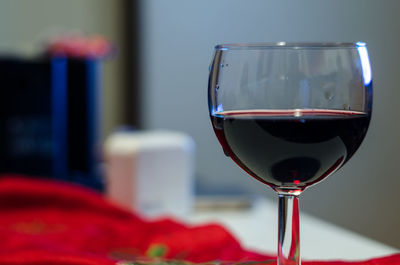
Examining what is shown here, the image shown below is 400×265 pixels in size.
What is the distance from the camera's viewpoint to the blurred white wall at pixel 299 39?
1190mm

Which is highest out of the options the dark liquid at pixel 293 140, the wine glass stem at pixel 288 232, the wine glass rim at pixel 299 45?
the wine glass rim at pixel 299 45

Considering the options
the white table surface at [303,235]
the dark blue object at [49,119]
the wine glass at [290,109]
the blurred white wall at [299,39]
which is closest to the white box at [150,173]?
the white table surface at [303,235]

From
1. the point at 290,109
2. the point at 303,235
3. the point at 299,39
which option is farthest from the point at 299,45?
the point at 299,39

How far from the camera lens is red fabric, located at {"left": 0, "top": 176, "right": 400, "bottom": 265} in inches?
29.5

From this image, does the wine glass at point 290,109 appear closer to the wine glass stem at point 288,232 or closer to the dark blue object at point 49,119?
the wine glass stem at point 288,232

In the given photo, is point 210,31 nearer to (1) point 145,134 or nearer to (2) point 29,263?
(1) point 145,134

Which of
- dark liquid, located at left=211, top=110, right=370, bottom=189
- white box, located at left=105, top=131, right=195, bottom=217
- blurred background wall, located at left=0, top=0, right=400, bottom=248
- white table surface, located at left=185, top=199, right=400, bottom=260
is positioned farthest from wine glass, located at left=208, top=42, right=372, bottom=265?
white box, located at left=105, top=131, right=195, bottom=217

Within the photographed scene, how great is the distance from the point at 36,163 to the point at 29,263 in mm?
1453

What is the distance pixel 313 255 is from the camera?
2.58 ft

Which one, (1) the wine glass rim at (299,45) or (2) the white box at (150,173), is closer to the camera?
(1) the wine glass rim at (299,45)

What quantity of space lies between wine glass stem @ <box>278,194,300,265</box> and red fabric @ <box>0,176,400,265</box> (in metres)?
0.11

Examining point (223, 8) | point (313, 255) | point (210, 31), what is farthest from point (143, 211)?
point (210, 31)

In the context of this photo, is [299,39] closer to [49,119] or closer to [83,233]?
[83,233]

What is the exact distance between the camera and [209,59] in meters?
2.32
